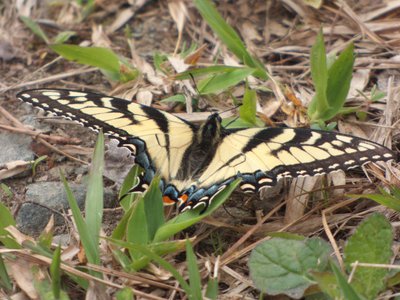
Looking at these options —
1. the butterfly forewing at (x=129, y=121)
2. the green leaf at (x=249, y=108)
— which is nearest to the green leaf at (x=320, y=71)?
the green leaf at (x=249, y=108)

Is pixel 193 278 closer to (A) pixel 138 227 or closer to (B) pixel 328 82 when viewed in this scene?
(A) pixel 138 227

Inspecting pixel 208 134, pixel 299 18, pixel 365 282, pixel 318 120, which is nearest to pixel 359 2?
pixel 299 18

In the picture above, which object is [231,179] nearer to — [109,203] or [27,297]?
[109,203]

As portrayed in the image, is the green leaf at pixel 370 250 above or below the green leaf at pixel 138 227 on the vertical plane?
below

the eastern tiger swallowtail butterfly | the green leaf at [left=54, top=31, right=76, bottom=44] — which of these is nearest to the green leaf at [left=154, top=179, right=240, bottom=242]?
the eastern tiger swallowtail butterfly

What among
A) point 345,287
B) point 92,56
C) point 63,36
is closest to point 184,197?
point 345,287

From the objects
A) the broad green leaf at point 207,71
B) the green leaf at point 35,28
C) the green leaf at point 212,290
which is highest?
A: the green leaf at point 35,28

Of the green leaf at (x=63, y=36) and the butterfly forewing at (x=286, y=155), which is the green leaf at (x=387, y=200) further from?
the green leaf at (x=63, y=36)
